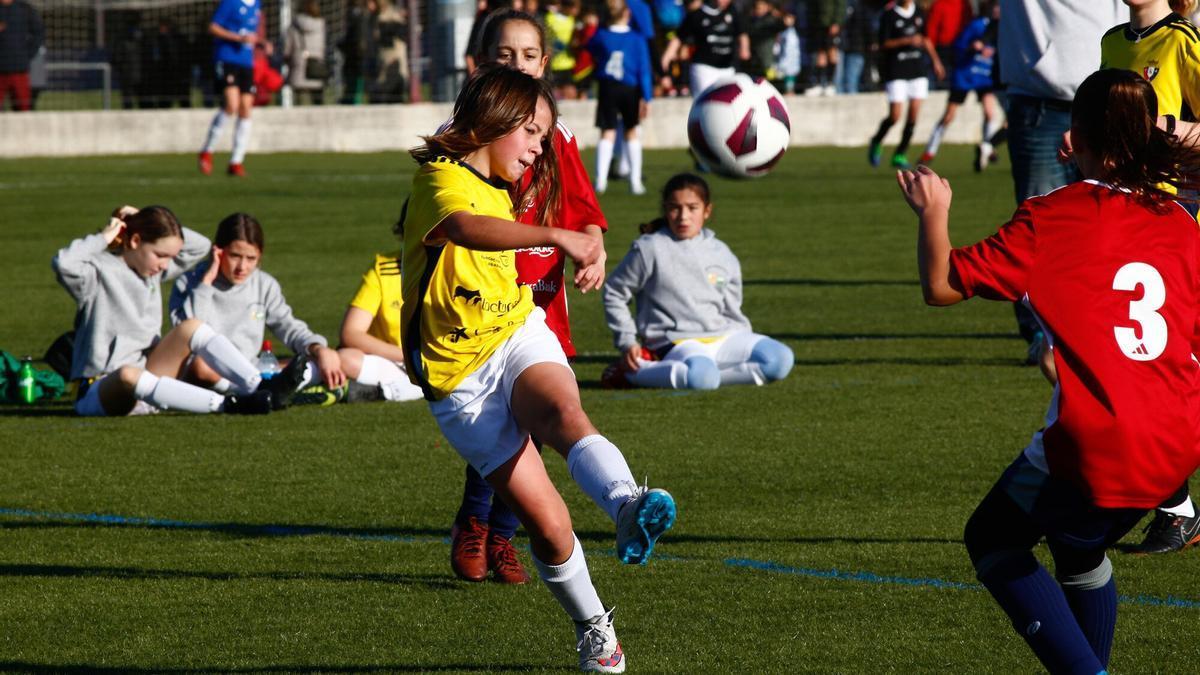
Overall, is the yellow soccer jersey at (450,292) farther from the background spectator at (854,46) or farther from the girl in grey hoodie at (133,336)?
the background spectator at (854,46)

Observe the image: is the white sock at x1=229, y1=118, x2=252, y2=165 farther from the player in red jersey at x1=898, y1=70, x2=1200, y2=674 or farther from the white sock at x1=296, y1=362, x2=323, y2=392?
the player in red jersey at x1=898, y1=70, x2=1200, y2=674

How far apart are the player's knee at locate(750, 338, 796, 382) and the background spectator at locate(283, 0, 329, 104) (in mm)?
21130

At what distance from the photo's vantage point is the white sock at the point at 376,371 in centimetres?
886

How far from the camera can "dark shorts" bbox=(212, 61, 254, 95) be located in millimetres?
23438

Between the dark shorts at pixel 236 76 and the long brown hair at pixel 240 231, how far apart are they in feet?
50.1

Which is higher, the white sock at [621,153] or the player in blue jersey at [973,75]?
the player in blue jersey at [973,75]

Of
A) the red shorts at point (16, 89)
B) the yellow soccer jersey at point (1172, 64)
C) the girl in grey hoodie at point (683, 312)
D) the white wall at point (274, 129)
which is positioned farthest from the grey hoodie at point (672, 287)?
the red shorts at point (16, 89)

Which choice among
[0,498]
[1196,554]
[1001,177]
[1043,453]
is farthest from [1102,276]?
[1001,177]

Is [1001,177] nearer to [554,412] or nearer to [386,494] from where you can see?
[386,494]

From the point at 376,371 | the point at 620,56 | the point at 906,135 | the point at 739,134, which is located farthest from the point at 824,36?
the point at 376,371

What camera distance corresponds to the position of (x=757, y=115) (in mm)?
8586

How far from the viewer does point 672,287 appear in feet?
30.5

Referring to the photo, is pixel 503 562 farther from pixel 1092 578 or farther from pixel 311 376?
pixel 311 376

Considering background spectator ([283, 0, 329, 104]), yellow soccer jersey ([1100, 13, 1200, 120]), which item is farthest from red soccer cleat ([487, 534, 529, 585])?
background spectator ([283, 0, 329, 104])
